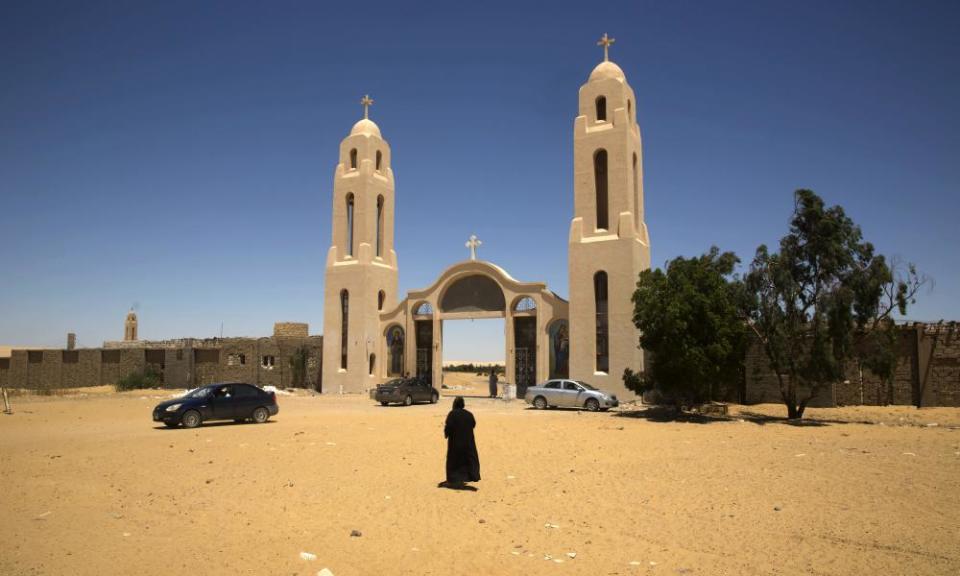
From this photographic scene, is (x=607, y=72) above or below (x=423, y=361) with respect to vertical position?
above

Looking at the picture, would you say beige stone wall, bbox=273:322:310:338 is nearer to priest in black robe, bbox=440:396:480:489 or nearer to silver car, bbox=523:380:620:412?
silver car, bbox=523:380:620:412

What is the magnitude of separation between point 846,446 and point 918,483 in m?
4.97

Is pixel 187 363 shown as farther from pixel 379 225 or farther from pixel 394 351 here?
pixel 379 225

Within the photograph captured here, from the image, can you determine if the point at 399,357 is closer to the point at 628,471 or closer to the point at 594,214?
the point at 594,214

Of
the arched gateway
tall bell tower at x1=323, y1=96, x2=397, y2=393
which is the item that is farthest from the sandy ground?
tall bell tower at x1=323, y1=96, x2=397, y2=393

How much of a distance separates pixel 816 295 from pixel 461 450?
16664 millimetres

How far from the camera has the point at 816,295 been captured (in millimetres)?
21891

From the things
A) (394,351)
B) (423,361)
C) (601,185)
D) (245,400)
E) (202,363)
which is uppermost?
(601,185)

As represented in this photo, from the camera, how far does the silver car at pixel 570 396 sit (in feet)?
83.1

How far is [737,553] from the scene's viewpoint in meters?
7.05

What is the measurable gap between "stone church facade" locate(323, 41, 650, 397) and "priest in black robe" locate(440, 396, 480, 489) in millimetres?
20227

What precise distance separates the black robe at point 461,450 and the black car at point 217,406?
11136 mm

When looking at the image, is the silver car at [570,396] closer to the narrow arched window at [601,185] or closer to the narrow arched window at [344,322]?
the narrow arched window at [601,185]

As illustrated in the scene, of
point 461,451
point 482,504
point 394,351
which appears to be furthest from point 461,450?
point 394,351
